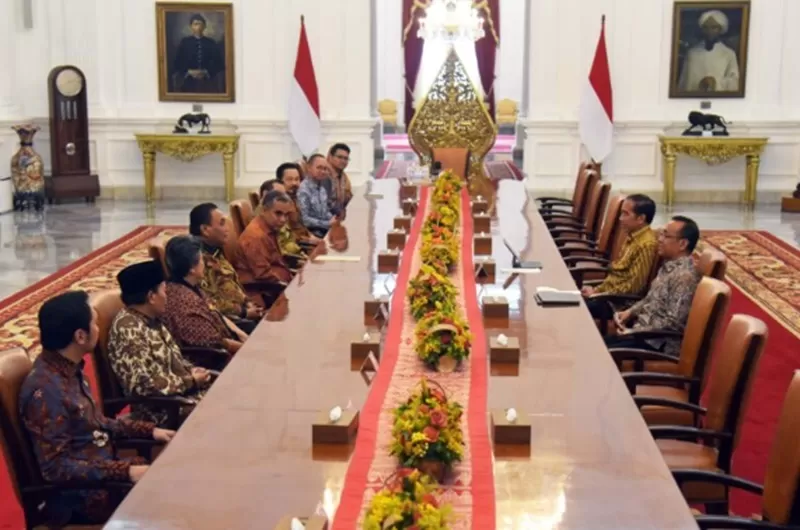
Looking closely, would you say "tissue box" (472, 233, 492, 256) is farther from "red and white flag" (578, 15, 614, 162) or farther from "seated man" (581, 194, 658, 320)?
"red and white flag" (578, 15, 614, 162)

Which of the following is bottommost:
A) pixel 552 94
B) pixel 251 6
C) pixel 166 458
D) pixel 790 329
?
pixel 790 329

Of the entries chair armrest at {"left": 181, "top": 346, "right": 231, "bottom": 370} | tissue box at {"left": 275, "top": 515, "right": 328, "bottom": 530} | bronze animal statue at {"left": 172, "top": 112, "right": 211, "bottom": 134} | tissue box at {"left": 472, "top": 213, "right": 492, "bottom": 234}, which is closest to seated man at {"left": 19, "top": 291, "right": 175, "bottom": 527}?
tissue box at {"left": 275, "top": 515, "right": 328, "bottom": 530}

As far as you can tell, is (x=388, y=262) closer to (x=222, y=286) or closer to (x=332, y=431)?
(x=222, y=286)

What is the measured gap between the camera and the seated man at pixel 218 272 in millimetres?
5297

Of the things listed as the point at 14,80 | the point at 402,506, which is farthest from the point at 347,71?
the point at 402,506

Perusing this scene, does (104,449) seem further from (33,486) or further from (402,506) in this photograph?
(402,506)

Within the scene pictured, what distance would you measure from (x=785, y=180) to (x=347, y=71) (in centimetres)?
583

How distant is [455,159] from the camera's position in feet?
32.0

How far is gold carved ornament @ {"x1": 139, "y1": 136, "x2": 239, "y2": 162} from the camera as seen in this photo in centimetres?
1323

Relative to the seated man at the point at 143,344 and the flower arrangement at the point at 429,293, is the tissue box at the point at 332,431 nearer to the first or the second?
the flower arrangement at the point at 429,293

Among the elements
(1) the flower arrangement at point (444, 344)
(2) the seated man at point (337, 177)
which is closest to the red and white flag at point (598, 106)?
(2) the seated man at point (337, 177)

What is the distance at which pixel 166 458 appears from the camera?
2.81 meters

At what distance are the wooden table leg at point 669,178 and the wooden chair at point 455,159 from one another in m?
4.43

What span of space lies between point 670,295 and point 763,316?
312 centimetres
